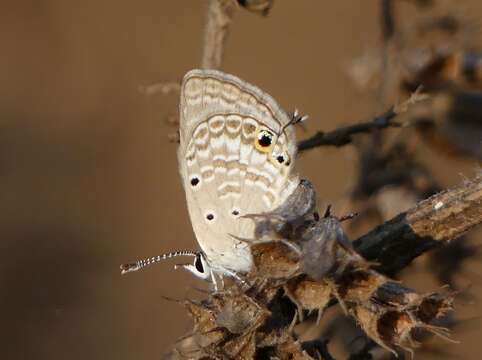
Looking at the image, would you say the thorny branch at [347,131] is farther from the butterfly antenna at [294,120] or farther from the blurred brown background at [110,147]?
the blurred brown background at [110,147]

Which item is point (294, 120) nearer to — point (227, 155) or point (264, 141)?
point (264, 141)

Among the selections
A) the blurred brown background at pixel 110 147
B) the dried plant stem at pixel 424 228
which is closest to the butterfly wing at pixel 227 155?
the dried plant stem at pixel 424 228

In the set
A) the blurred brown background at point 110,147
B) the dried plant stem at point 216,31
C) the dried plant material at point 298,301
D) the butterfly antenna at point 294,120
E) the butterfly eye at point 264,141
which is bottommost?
the dried plant material at point 298,301

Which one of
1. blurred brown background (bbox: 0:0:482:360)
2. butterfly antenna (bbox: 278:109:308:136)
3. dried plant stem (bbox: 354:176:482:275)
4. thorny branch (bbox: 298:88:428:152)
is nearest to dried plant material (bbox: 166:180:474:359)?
dried plant stem (bbox: 354:176:482:275)

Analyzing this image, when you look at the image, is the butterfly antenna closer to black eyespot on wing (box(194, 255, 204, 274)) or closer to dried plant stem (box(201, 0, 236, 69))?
dried plant stem (box(201, 0, 236, 69))

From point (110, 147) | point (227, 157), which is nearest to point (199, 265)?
point (227, 157)

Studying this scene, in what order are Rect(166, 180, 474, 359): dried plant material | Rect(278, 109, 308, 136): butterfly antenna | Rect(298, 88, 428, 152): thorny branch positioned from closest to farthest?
Rect(166, 180, 474, 359): dried plant material, Rect(278, 109, 308, 136): butterfly antenna, Rect(298, 88, 428, 152): thorny branch

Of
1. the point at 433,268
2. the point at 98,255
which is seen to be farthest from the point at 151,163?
the point at 433,268
